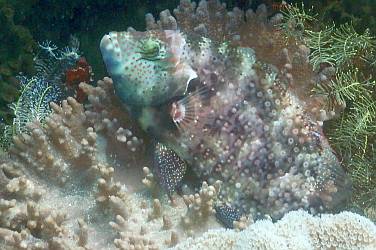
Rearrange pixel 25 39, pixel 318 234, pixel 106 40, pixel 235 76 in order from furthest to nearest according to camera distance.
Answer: pixel 25 39, pixel 235 76, pixel 106 40, pixel 318 234

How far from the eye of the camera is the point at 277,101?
→ 348cm

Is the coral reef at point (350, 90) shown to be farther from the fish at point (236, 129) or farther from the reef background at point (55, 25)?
the reef background at point (55, 25)

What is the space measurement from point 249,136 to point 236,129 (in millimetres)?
108

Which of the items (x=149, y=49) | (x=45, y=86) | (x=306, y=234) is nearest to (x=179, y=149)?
(x=149, y=49)

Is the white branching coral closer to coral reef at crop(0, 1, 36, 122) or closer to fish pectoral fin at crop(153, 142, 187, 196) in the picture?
fish pectoral fin at crop(153, 142, 187, 196)

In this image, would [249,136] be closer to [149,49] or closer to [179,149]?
[179,149]

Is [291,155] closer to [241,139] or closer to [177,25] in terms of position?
[241,139]

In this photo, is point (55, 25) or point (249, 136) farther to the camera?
point (55, 25)

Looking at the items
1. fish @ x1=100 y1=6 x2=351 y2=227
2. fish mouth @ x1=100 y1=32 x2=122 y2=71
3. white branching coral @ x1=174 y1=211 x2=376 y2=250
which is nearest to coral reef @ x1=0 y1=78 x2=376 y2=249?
white branching coral @ x1=174 y1=211 x2=376 y2=250

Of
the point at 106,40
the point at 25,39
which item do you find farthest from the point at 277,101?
the point at 25,39

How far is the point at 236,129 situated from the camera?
11.4 feet

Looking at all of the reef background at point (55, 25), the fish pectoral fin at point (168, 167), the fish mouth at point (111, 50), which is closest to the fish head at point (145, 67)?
the fish mouth at point (111, 50)

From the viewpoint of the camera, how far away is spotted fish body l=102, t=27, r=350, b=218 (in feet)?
11.2

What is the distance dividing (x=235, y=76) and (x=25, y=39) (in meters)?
2.58
